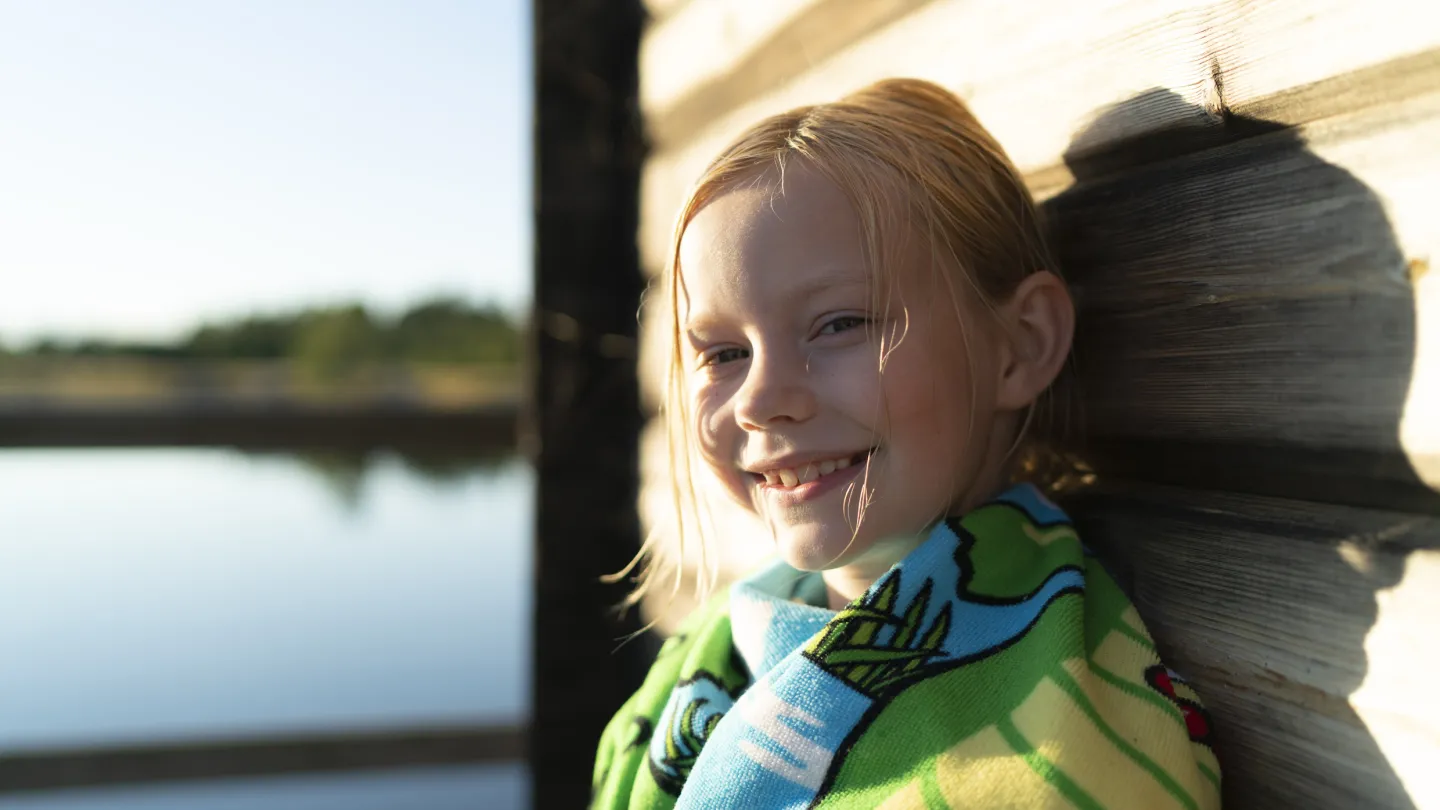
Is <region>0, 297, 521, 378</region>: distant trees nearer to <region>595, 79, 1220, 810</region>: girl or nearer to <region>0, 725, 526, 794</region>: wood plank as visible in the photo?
<region>0, 725, 526, 794</region>: wood plank

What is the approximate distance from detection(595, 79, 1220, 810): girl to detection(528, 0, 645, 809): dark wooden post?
59.0 inches

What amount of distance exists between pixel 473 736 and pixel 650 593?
133 cm

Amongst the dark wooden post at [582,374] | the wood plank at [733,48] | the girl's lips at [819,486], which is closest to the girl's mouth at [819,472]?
the girl's lips at [819,486]

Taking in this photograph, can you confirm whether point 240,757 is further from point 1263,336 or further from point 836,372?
point 1263,336

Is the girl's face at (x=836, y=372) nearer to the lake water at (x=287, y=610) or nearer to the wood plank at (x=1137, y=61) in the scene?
the wood plank at (x=1137, y=61)

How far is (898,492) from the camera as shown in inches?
37.3

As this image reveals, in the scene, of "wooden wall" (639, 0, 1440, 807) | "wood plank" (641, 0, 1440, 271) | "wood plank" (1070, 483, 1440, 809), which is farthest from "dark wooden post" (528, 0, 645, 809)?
"wood plank" (1070, 483, 1440, 809)

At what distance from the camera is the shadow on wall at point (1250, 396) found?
764 millimetres

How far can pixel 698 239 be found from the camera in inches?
39.8

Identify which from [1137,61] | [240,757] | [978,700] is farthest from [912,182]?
[240,757]

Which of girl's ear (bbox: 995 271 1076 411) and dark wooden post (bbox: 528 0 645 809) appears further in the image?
dark wooden post (bbox: 528 0 645 809)

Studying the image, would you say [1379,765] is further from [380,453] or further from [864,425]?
[380,453]

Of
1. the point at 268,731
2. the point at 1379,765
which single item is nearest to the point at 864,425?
the point at 1379,765

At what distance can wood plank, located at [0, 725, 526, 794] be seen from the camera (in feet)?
9.68
